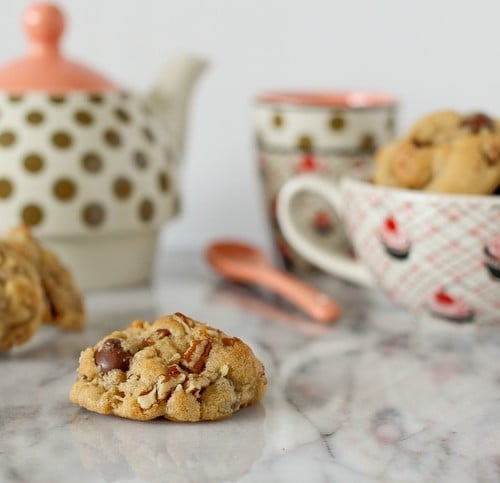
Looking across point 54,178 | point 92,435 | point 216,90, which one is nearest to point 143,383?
point 92,435

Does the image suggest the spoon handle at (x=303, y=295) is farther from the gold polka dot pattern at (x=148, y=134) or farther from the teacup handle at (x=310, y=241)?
the gold polka dot pattern at (x=148, y=134)

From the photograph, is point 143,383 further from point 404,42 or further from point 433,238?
point 404,42

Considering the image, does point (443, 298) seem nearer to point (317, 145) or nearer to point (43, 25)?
point (317, 145)

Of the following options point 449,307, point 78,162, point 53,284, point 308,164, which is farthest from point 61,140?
point 449,307

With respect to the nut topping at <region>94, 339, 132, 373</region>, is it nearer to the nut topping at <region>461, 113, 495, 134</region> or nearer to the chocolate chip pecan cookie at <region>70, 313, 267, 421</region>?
the chocolate chip pecan cookie at <region>70, 313, 267, 421</region>

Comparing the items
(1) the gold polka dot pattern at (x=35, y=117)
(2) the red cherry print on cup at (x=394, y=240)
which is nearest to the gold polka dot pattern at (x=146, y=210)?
(1) the gold polka dot pattern at (x=35, y=117)
